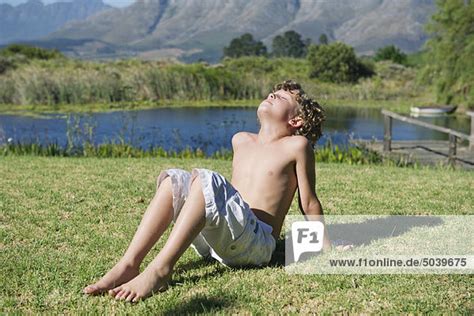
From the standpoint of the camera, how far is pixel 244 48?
8919 cm

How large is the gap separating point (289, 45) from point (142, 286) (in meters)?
109

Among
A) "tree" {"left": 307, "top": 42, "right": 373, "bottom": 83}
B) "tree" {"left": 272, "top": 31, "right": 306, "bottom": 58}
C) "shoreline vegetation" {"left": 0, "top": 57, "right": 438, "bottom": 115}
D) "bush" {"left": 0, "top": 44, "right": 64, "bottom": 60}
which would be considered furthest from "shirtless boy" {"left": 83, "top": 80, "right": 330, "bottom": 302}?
"tree" {"left": 272, "top": 31, "right": 306, "bottom": 58}

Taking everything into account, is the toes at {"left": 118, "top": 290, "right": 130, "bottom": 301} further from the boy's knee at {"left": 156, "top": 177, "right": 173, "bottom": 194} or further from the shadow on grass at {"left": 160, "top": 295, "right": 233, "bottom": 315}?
the boy's knee at {"left": 156, "top": 177, "right": 173, "bottom": 194}

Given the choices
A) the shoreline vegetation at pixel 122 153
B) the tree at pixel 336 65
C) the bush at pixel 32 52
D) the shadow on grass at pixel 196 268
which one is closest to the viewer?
the shadow on grass at pixel 196 268

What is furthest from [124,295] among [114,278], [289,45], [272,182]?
[289,45]

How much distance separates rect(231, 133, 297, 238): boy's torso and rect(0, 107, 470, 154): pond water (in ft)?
24.4

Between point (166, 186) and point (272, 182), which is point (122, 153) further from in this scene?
point (166, 186)

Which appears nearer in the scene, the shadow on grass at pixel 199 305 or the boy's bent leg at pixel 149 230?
the shadow on grass at pixel 199 305

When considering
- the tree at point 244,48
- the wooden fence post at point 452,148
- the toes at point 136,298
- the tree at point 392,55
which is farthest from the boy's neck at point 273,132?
the tree at point 244,48

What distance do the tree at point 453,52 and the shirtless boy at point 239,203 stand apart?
81.7 ft

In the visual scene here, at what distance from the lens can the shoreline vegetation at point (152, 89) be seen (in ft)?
69.5

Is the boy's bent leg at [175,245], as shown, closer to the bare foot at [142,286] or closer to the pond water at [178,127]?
the bare foot at [142,286]

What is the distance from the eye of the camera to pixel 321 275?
9.30 feet

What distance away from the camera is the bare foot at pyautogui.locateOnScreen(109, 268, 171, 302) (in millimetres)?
2498
